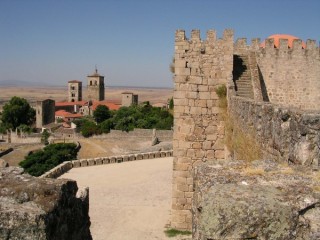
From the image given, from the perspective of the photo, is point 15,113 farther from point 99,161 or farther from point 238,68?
point 238,68

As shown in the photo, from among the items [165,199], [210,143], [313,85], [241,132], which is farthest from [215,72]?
[165,199]

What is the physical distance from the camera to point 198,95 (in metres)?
9.94

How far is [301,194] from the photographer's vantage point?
95.2 inches

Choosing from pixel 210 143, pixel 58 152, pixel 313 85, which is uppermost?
pixel 313 85

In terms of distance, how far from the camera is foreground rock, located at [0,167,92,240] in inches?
106

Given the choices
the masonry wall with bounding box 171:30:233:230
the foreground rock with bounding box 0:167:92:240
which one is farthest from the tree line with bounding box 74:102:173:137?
the foreground rock with bounding box 0:167:92:240

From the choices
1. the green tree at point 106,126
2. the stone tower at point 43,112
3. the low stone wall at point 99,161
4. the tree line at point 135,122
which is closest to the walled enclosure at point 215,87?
the low stone wall at point 99,161

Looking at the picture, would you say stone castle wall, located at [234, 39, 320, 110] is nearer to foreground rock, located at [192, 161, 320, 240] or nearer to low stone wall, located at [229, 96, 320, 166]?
low stone wall, located at [229, 96, 320, 166]

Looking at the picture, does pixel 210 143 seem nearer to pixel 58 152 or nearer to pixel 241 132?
pixel 241 132

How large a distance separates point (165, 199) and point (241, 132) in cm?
689

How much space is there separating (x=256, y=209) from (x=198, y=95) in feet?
25.7

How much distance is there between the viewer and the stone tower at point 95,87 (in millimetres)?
123562

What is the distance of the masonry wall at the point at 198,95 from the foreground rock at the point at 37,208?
6.10 metres

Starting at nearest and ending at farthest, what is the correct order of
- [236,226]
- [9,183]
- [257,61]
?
[236,226] → [9,183] → [257,61]
